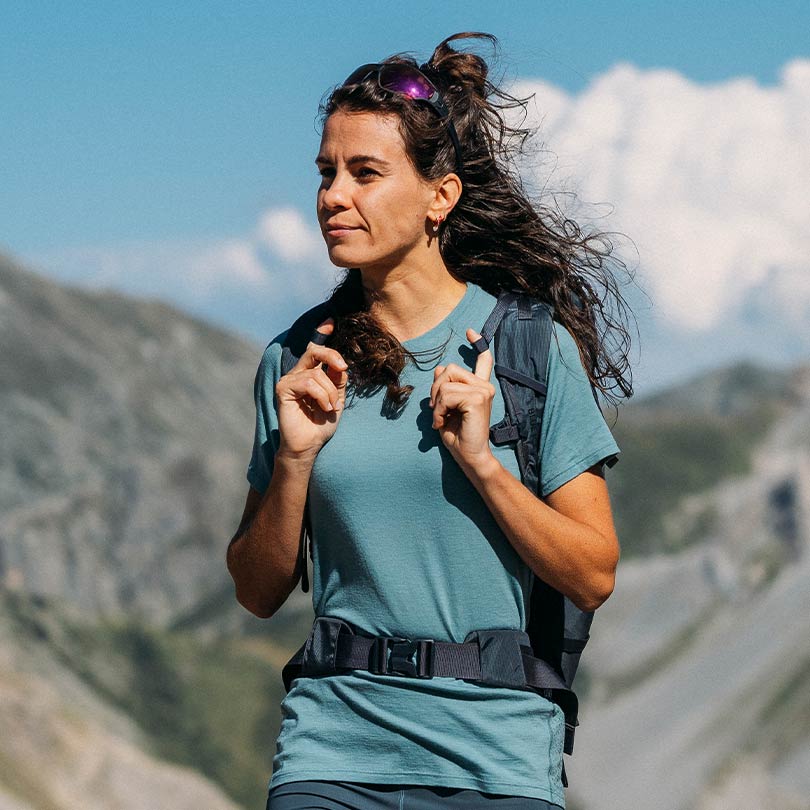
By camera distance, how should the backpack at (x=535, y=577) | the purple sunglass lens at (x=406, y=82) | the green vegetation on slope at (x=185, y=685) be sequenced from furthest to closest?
the green vegetation on slope at (x=185, y=685) → the purple sunglass lens at (x=406, y=82) → the backpack at (x=535, y=577)

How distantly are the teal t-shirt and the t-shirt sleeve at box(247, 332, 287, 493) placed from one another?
0.30m

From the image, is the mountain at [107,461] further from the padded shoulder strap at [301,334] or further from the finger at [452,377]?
the finger at [452,377]

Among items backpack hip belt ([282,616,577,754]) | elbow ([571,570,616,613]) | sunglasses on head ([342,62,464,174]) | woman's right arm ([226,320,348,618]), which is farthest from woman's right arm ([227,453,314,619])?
sunglasses on head ([342,62,464,174])

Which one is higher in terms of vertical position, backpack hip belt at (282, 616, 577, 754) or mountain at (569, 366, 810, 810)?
mountain at (569, 366, 810, 810)

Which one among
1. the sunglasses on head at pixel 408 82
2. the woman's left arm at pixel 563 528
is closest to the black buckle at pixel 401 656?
the woman's left arm at pixel 563 528

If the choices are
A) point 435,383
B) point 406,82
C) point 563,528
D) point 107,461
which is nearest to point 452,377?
point 435,383

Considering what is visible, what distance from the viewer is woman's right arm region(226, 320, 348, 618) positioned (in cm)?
362

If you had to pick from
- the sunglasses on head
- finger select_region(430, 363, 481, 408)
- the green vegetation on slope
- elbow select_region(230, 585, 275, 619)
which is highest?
the green vegetation on slope

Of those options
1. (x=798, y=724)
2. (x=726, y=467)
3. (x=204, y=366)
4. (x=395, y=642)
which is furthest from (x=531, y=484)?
(x=726, y=467)

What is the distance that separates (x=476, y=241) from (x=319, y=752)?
4.96 feet

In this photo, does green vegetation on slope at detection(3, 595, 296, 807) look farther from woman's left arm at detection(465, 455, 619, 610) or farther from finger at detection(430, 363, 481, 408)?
finger at detection(430, 363, 481, 408)

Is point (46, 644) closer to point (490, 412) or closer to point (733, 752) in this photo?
point (733, 752)

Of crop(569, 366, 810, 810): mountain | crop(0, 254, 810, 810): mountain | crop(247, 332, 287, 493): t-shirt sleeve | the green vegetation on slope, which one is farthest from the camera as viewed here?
the green vegetation on slope

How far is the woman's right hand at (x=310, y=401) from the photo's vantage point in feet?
11.8
